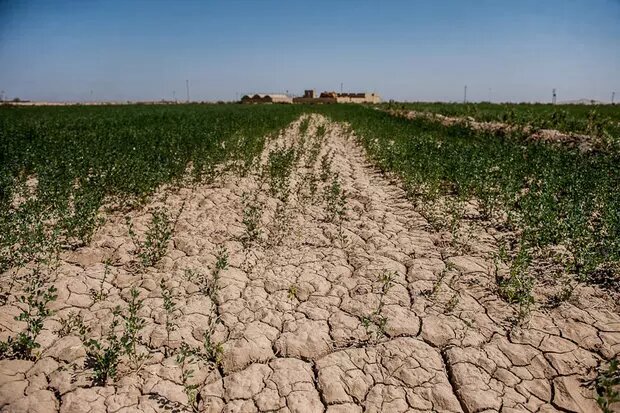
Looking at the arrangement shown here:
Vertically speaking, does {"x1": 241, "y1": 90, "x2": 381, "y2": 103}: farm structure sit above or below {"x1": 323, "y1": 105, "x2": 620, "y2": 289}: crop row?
above

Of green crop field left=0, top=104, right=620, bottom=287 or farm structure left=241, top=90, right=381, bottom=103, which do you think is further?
farm structure left=241, top=90, right=381, bottom=103

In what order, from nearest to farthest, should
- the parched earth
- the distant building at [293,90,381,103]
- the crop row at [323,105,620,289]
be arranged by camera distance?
the parched earth < the crop row at [323,105,620,289] < the distant building at [293,90,381,103]

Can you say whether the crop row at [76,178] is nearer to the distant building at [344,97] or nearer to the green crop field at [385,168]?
the green crop field at [385,168]

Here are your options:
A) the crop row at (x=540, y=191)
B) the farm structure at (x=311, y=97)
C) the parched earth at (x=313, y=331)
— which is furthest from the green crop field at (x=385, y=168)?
the farm structure at (x=311, y=97)

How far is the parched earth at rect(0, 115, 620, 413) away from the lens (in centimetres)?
262

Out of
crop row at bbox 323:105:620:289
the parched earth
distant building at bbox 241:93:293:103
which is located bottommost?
the parched earth

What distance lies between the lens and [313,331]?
10.8 ft

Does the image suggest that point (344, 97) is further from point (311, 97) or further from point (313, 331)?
point (313, 331)

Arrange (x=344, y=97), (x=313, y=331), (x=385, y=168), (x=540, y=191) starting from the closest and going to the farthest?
(x=313, y=331) < (x=540, y=191) < (x=385, y=168) < (x=344, y=97)

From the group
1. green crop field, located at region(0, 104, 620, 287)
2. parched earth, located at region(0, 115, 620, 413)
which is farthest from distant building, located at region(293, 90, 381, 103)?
parched earth, located at region(0, 115, 620, 413)

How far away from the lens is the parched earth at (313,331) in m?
2.62

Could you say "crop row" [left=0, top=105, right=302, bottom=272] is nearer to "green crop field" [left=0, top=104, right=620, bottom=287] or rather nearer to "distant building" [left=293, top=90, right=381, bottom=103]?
"green crop field" [left=0, top=104, right=620, bottom=287]

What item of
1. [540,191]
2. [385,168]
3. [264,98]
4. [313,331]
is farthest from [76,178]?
[264,98]

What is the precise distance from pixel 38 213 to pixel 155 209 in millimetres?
1529
